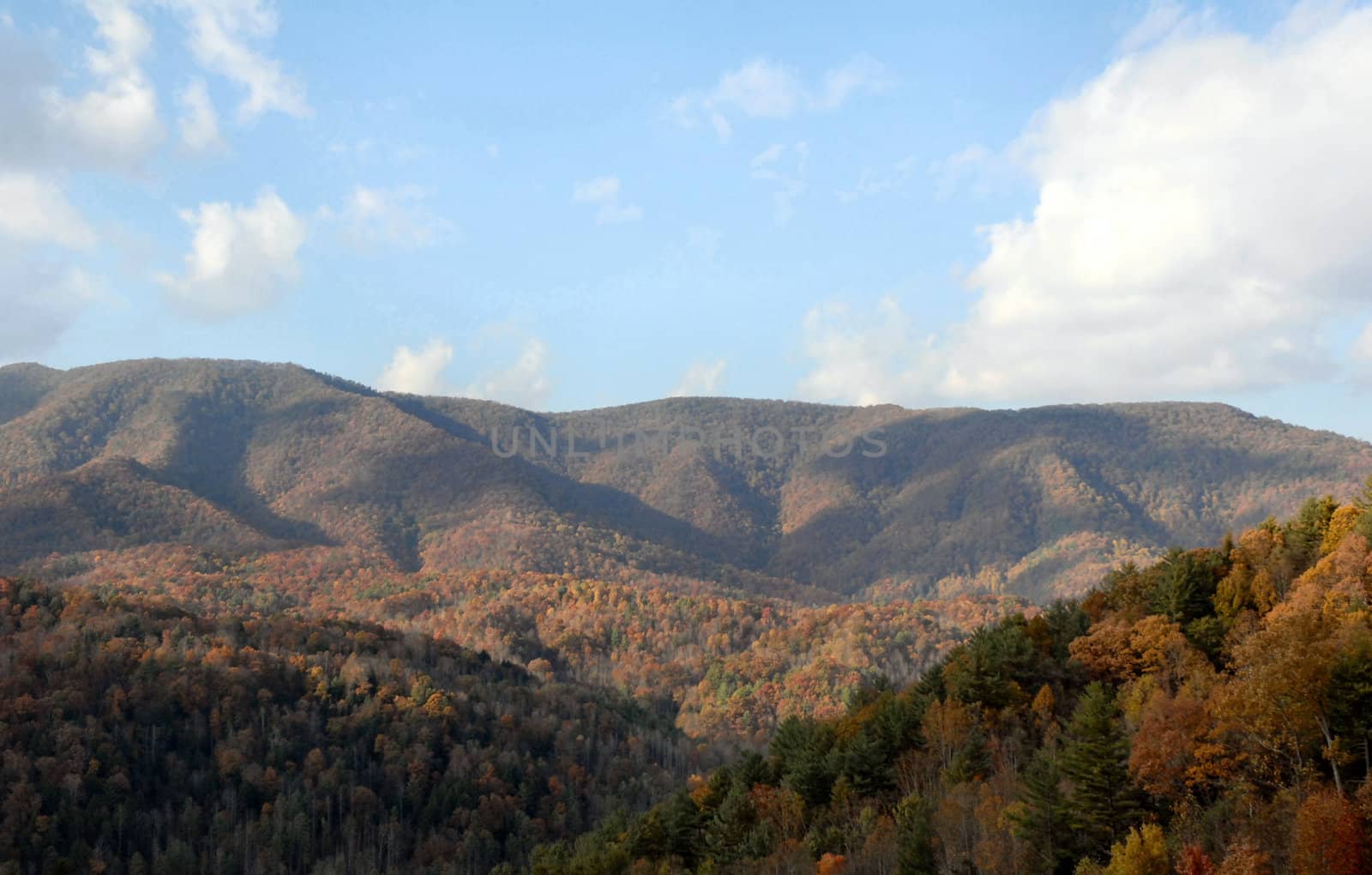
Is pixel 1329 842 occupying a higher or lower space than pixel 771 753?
higher

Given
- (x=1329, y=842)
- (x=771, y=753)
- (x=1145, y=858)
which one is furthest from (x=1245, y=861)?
(x=771, y=753)

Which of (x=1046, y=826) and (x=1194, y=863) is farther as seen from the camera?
(x=1046, y=826)

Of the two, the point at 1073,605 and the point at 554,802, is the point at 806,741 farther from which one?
the point at 554,802

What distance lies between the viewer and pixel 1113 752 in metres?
52.8

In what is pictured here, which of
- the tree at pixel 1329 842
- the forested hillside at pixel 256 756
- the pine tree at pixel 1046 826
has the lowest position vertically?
the forested hillside at pixel 256 756

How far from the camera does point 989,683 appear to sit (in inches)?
3214

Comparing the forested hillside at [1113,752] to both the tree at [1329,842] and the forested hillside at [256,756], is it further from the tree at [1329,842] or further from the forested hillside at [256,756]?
the forested hillside at [256,756]

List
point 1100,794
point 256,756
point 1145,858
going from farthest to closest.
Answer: point 256,756
point 1100,794
point 1145,858

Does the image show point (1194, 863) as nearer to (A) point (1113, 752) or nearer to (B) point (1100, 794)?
(B) point (1100, 794)

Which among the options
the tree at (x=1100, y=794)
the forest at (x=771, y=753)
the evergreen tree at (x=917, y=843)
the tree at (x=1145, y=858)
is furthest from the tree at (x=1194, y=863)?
the evergreen tree at (x=917, y=843)

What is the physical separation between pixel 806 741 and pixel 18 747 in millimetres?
105076

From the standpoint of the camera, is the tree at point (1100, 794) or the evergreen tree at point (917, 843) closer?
the tree at point (1100, 794)

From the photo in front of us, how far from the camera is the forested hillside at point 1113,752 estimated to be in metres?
48.7

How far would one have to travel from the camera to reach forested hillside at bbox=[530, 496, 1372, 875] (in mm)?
48656
